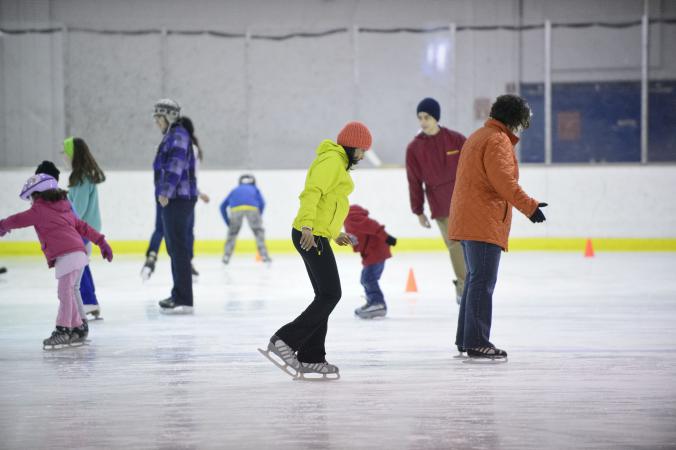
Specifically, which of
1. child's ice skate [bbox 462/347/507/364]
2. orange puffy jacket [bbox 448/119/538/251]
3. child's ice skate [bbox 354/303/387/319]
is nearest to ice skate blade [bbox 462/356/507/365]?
child's ice skate [bbox 462/347/507/364]

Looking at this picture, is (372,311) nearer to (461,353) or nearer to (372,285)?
(372,285)

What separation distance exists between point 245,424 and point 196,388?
2.51 ft

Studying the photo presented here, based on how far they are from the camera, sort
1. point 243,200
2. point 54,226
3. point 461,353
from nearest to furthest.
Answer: point 461,353 < point 54,226 < point 243,200

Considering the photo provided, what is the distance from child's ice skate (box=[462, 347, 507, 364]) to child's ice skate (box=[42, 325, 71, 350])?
2.16 metres

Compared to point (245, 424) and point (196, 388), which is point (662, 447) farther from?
point (196, 388)

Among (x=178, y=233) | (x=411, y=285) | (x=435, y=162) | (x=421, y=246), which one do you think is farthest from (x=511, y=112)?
(x=421, y=246)

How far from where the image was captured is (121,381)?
4.61m

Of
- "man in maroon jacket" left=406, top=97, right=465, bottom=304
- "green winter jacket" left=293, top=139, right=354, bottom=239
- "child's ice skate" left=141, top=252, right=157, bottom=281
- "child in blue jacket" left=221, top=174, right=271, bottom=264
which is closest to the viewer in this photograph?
"green winter jacket" left=293, top=139, right=354, bottom=239

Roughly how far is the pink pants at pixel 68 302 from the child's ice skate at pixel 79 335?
33 millimetres

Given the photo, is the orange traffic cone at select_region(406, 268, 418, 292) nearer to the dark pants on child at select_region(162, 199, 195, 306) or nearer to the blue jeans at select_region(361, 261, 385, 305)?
the blue jeans at select_region(361, 261, 385, 305)

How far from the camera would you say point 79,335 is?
574 centimetres

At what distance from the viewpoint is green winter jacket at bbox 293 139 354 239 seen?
4.40 meters

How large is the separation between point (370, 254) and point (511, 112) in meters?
2.17

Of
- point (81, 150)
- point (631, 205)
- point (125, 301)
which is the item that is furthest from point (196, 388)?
point (631, 205)
